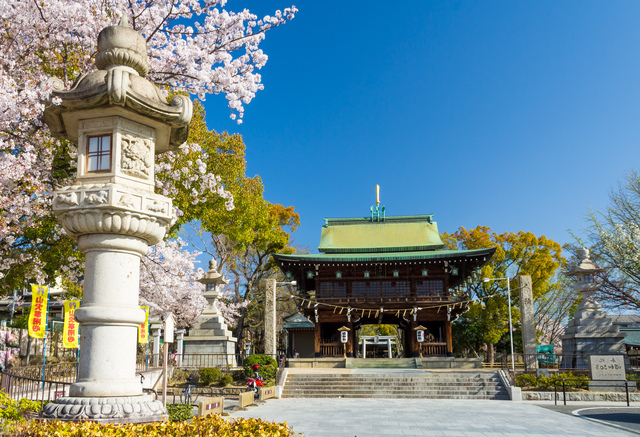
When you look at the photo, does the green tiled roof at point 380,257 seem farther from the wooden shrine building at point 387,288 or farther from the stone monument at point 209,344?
the stone monument at point 209,344

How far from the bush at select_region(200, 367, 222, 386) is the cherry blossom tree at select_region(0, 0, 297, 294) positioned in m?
7.89

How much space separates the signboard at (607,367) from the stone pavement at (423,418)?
333 centimetres

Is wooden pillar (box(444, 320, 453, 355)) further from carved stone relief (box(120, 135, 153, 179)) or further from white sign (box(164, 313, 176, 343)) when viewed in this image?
carved stone relief (box(120, 135, 153, 179))

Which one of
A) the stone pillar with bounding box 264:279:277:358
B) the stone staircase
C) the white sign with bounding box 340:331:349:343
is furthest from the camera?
the white sign with bounding box 340:331:349:343

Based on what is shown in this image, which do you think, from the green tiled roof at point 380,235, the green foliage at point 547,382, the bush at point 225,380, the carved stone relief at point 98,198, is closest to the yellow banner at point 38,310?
the bush at point 225,380

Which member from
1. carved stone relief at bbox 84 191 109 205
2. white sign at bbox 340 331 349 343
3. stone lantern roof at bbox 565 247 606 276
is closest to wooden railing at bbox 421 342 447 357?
white sign at bbox 340 331 349 343

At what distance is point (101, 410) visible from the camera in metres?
6.12

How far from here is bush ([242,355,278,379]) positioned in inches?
868

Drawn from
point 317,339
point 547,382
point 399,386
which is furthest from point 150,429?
point 317,339

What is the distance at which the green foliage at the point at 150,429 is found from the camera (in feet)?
17.4

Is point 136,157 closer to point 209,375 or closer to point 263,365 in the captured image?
point 209,375

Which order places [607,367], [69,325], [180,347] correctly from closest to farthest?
[69,325], [607,367], [180,347]

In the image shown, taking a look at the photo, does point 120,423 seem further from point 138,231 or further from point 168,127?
point 168,127

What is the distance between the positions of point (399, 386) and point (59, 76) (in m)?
17.3
